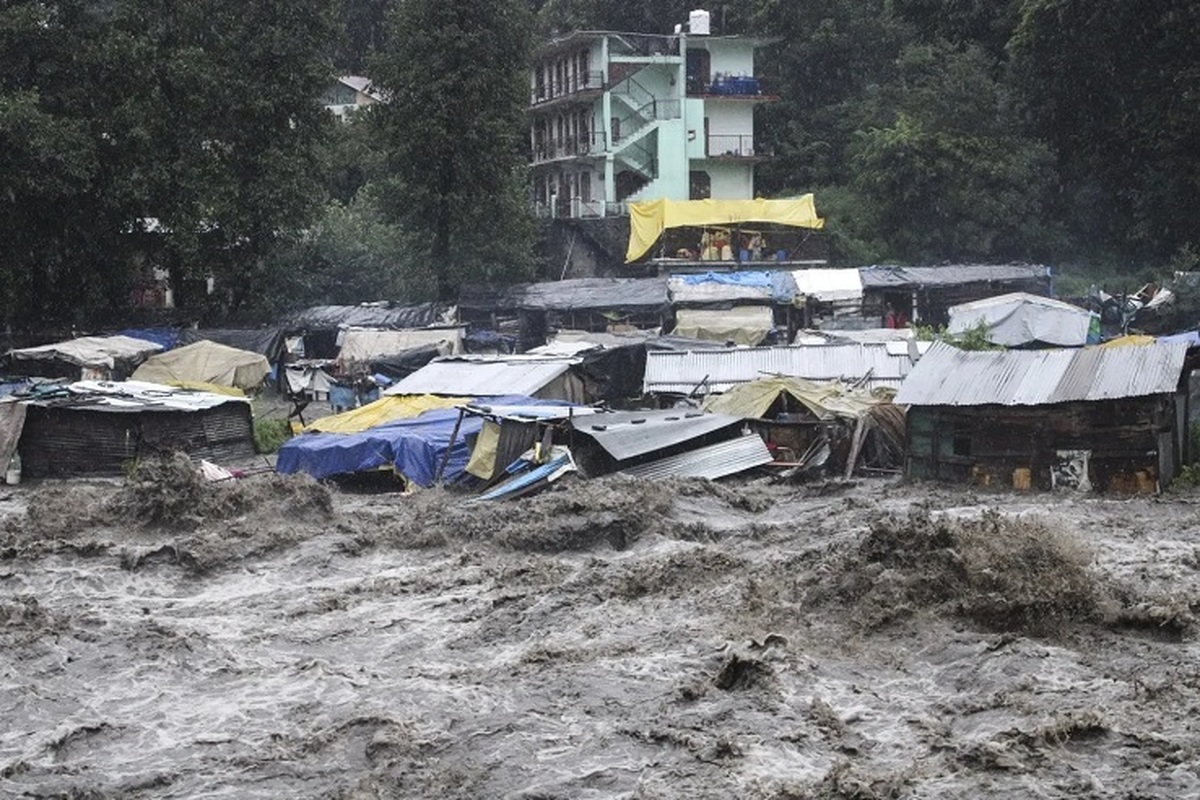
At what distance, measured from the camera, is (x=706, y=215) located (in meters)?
48.2

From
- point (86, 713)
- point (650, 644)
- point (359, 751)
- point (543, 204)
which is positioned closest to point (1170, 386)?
point (650, 644)

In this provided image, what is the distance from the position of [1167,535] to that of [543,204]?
139 ft

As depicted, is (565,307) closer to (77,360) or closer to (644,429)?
(77,360)

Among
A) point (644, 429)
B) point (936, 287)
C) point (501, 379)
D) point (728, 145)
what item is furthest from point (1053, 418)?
point (728, 145)

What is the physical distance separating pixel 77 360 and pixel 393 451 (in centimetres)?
1365

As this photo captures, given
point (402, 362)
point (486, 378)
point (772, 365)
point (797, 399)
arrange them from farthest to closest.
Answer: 1. point (402, 362)
2. point (772, 365)
3. point (486, 378)
4. point (797, 399)

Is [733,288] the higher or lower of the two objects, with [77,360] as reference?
higher

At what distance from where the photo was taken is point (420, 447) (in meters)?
27.5

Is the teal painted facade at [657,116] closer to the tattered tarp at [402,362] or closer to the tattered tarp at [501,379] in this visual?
the tattered tarp at [402,362]

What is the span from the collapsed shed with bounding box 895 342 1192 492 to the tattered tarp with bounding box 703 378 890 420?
255 cm

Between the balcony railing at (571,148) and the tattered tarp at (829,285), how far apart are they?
14.3 meters

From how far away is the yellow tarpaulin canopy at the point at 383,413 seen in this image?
30.3 m

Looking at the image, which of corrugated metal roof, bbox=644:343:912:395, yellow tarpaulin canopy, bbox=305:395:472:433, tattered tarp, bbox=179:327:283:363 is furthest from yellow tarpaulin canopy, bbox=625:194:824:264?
yellow tarpaulin canopy, bbox=305:395:472:433

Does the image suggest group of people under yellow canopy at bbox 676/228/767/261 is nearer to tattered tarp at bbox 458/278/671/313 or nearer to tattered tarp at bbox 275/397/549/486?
tattered tarp at bbox 458/278/671/313
